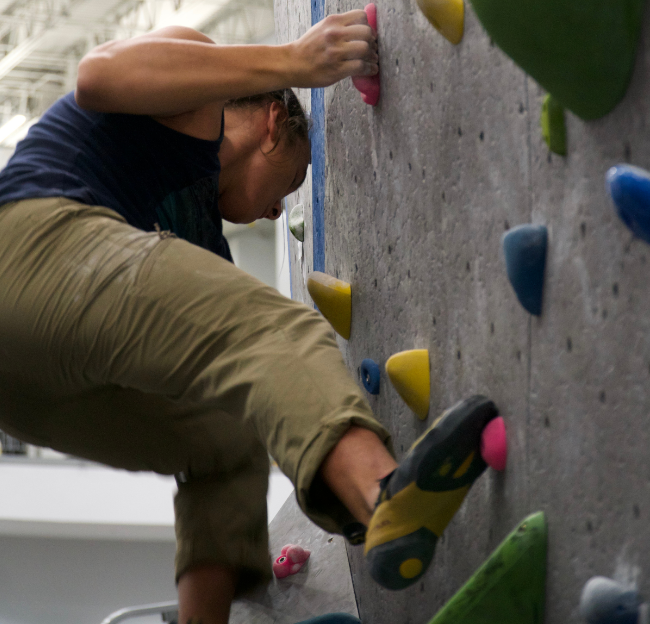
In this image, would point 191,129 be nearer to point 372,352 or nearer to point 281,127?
point 281,127

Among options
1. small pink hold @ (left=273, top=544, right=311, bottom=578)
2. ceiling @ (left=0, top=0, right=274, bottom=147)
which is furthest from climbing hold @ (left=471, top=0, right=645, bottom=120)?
ceiling @ (left=0, top=0, right=274, bottom=147)

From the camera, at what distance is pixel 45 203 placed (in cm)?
101

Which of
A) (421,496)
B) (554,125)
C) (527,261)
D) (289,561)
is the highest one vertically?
(554,125)

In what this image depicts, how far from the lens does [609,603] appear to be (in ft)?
2.16

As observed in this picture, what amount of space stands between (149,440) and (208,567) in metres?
0.27

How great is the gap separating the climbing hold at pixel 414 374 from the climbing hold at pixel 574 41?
48 centimetres

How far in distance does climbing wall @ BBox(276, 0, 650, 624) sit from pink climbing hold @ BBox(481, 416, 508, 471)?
14mm

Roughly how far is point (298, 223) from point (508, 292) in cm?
119

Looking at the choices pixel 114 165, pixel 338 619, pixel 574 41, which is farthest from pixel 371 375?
pixel 574 41

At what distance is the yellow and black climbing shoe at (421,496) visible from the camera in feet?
2.51

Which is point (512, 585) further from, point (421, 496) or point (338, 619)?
point (338, 619)

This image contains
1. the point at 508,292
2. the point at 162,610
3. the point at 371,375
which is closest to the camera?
the point at 508,292

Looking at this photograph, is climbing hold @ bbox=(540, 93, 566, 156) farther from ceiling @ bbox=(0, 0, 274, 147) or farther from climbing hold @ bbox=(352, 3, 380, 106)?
ceiling @ bbox=(0, 0, 274, 147)

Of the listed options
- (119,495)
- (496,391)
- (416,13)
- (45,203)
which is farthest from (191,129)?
(119,495)
